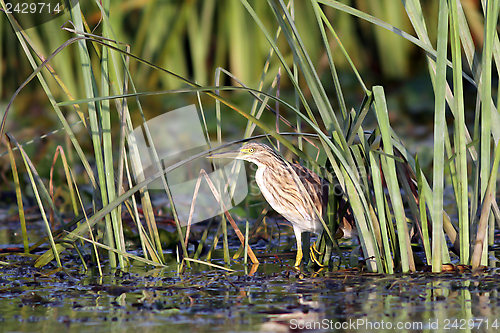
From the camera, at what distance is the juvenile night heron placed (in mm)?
3996

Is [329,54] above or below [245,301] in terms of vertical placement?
above

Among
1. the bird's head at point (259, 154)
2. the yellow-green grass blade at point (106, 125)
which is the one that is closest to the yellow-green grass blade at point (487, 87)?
the bird's head at point (259, 154)

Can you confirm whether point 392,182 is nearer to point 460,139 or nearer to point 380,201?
point 380,201

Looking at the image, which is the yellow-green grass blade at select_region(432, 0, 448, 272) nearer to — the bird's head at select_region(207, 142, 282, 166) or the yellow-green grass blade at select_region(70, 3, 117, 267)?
the bird's head at select_region(207, 142, 282, 166)

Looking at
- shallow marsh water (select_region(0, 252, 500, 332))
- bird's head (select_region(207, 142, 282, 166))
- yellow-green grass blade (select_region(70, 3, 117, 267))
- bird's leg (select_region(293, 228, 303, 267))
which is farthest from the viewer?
bird's head (select_region(207, 142, 282, 166))

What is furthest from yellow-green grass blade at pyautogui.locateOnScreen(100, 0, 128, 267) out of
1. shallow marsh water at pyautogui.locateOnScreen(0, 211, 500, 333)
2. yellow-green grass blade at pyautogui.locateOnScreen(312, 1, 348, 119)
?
yellow-green grass blade at pyautogui.locateOnScreen(312, 1, 348, 119)

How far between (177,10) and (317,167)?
6832 millimetres

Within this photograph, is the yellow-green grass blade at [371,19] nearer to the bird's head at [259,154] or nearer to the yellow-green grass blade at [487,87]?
the yellow-green grass blade at [487,87]

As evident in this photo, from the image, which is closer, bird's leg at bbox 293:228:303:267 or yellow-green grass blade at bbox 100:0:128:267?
yellow-green grass blade at bbox 100:0:128:267

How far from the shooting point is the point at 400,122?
9.45 meters

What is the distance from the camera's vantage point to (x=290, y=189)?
4152 mm

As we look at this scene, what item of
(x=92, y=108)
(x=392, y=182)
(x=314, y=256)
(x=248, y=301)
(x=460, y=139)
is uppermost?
(x=92, y=108)

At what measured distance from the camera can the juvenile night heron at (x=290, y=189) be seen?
4.00 metres

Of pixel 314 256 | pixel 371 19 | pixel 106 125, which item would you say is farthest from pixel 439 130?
pixel 106 125
